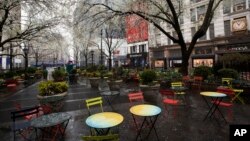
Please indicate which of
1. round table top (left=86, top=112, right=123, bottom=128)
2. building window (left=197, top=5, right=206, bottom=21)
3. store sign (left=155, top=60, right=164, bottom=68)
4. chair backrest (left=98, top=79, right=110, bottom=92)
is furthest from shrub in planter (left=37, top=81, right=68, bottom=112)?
store sign (left=155, top=60, right=164, bottom=68)

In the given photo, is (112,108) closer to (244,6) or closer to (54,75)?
(54,75)

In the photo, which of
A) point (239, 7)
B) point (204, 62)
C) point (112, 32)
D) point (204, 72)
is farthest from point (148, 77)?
point (239, 7)

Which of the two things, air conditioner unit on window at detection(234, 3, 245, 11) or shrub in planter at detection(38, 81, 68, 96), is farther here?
air conditioner unit on window at detection(234, 3, 245, 11)

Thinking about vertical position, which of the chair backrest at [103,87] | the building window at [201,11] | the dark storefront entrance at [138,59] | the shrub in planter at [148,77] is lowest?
the chair backrest at [103,87]

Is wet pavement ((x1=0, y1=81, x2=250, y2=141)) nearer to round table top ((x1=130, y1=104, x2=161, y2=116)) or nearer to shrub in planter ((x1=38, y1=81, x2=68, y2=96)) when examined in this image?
round table top ((x1=130, y1=104, x2=161, y2=116))

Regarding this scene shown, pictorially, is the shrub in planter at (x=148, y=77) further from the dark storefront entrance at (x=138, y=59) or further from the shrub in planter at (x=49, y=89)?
the dark storefront entrance at (x=138, y=59)

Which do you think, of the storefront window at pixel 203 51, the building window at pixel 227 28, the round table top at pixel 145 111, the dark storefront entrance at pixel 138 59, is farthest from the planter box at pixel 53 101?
the dark storefront entrance at pixel 138 59

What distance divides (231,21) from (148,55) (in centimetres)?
2053

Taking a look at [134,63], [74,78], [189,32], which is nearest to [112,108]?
[74,78]

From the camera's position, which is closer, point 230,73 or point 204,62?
point 230,73

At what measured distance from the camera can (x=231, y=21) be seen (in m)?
24.3

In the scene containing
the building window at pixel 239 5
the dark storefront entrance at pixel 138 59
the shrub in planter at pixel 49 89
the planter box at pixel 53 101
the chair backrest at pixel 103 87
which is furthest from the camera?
the dark storefront entrance at pixel 138 59

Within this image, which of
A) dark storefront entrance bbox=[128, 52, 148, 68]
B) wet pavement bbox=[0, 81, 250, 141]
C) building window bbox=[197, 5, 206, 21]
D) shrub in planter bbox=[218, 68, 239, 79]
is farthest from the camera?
dark storefront entrance bbox=[128, 52, 148, 68]

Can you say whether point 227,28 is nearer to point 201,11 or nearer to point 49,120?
point 201,11
